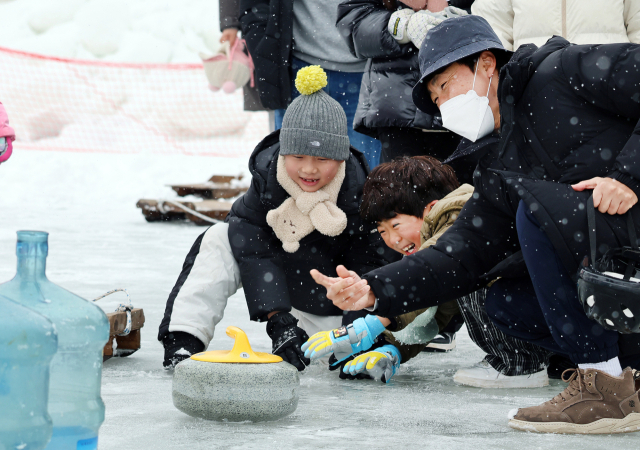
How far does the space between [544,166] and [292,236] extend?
1.14 metres

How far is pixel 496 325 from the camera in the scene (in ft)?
7.79

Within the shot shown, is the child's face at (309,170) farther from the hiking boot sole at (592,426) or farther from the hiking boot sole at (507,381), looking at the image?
the hiking boot sole at (592,426)

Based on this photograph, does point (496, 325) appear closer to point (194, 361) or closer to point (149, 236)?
point (194, 361)

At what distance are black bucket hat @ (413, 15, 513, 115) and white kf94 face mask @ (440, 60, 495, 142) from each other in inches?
3.8

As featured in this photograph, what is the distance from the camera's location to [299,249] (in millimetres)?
3094

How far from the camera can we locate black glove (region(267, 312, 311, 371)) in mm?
2680

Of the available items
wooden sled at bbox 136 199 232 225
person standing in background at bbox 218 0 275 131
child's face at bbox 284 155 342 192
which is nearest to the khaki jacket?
child's face at bbox 284 155 342 192

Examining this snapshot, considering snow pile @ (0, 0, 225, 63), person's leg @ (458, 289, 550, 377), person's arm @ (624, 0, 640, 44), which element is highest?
person's arm @ (624, 0, 640, 44)

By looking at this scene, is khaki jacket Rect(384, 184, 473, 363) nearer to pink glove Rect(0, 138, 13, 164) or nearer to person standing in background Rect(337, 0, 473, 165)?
person standing in background Rect(337, 0, 473, 165)

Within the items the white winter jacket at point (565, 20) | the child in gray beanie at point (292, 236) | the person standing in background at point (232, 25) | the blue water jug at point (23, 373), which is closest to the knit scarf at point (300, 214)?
the child in gray beanie at point (292, 236)

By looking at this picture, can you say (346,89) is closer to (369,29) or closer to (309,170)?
(369,29)

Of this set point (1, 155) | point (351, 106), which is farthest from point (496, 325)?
point (1, 155)

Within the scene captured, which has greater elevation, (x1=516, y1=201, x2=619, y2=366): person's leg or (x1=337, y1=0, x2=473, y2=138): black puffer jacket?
(x1=337, y1=0, x2=473, y2=138): black puffer jacket

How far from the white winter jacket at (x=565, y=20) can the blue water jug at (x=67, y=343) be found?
2516 millimetres
